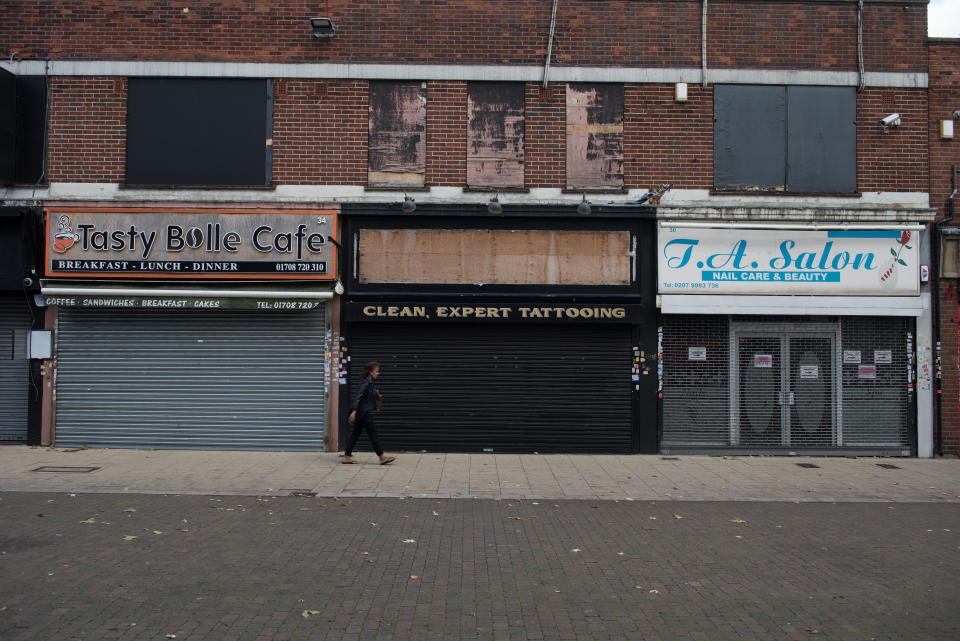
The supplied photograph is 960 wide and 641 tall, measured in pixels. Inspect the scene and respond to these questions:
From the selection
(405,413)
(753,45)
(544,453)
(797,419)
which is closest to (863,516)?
(797,419)

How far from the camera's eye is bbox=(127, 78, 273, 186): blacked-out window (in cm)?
1256

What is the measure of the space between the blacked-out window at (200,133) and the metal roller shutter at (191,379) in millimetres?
2569

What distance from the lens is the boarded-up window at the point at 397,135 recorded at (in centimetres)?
1260

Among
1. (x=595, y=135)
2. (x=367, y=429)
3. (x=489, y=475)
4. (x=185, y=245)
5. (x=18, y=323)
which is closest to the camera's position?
(x=489, y=475)

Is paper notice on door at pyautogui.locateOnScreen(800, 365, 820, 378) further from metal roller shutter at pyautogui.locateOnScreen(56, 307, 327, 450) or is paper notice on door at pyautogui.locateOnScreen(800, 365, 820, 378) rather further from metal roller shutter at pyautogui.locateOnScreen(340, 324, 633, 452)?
metal roller shutter at pyautogui.locateOnScreen(56, 307, 327, 450)

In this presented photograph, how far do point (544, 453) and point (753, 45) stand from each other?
8.49 metres

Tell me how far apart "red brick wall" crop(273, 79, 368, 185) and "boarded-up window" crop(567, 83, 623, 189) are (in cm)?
383

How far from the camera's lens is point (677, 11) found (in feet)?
41.9

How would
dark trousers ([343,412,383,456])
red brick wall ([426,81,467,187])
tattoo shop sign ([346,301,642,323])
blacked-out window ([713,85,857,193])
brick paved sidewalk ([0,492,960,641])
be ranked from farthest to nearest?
1. blacked-out window ([713,85,857,193])
2. red brick wall ([426,81,467,187])
3. tattoo shop sign ([346,301,642,323])
4. dark trousers ([343,412,383,456])
5. brick paved sidewalk ([0,492,960,641])

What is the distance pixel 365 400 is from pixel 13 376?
6.86 meters

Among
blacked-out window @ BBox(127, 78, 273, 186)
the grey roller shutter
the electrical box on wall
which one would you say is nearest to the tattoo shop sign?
blacked-out window @ BBox(127, 78, 273, 186)

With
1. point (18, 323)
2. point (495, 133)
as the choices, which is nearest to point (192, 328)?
point (18, 323)

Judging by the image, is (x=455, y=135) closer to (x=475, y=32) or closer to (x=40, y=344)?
(x=475, y=32)

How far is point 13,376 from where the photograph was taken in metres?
12.5
